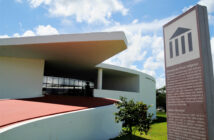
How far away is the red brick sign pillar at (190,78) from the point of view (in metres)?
3.65

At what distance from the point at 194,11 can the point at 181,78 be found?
1638mm

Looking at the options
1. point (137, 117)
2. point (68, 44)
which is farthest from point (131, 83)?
point (137, 117)

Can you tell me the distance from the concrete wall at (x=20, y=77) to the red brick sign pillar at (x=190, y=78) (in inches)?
445

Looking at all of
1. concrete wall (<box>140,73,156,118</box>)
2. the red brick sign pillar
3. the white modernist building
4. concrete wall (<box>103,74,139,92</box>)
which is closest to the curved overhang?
the white modernist building

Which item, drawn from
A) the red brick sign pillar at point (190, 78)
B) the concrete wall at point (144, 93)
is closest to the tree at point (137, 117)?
the red brick sign pillar at point (190, 78)

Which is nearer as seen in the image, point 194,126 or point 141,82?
point 194,126

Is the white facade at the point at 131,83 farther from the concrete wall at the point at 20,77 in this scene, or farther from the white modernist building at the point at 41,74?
the white modernist building at the point at 41,74

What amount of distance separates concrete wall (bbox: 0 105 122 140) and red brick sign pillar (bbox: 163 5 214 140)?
395 centimetres

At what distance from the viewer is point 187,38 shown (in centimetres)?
413

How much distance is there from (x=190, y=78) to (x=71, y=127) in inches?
201

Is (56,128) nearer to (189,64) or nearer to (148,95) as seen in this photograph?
(189,64)

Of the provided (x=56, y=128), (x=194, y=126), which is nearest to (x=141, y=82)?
(x=56, y=128)

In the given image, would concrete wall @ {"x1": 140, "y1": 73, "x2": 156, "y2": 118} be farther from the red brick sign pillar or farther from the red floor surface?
the red brick sign pillar

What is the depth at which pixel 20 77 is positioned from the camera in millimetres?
12578
